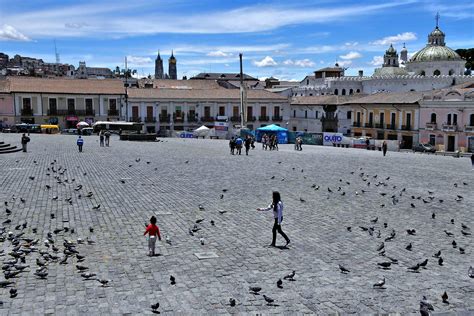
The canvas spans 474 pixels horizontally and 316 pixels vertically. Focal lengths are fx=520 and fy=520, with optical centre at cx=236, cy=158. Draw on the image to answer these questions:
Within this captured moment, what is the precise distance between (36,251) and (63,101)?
5018cm

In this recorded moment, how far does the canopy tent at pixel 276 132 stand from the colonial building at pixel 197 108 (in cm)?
1202

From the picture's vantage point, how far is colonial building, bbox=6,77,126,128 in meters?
56.1

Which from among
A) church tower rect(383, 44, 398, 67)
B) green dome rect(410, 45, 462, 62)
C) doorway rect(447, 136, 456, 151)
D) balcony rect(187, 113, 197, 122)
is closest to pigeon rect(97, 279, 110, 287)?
doorway rect(447, 136, 456, 151)

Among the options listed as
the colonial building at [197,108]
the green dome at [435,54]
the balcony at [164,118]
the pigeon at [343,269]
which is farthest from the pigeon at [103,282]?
the green dome at [435,54]

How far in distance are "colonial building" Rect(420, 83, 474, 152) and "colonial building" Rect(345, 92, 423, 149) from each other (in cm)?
131

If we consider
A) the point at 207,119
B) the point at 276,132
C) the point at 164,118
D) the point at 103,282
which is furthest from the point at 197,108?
the point at 103,282

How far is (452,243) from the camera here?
11688 mm

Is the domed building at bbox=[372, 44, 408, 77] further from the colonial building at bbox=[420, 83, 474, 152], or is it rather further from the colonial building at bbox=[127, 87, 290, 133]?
the colonial building at bbox=[420, 83, 474, 152]

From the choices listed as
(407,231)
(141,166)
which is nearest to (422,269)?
(407,231)

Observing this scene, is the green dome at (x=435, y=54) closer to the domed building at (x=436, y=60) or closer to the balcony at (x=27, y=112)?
the domed building at (x=436, y=60)

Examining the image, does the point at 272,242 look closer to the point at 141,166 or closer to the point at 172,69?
the point at 141,166

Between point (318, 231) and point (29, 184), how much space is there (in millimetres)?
11034

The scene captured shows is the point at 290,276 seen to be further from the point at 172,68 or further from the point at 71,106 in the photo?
the point at 172,68

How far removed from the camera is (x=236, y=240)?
11945mm
